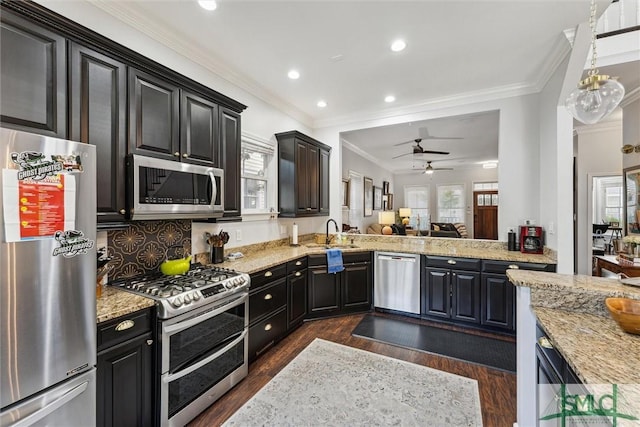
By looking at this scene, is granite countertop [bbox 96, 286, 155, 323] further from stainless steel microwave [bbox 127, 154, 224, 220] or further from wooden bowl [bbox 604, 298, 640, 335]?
wooden bowl [bbox 604, 298, 640, 335]

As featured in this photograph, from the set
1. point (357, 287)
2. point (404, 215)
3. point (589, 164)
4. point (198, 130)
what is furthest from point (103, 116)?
point (404, 215)

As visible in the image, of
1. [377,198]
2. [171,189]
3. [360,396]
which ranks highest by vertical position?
[377,198]

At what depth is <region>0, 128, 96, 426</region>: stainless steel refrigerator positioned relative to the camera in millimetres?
1096

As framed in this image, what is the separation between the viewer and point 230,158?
2707mm

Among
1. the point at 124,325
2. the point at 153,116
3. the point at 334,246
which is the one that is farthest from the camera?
the point at 334,246

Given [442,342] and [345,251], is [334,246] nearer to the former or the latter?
[345,251]

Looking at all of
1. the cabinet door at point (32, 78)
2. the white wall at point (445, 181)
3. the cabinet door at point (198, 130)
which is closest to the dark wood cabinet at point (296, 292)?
the cabinet door at point (198, 130)

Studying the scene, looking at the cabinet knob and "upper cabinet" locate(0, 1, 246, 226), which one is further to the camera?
the cabinet knob

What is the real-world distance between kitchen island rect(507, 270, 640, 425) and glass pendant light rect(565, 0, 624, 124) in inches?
39.3

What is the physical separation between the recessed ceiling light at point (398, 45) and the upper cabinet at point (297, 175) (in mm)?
1589

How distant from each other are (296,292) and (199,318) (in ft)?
4.88

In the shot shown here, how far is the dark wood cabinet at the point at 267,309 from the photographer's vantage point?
2.56 meters

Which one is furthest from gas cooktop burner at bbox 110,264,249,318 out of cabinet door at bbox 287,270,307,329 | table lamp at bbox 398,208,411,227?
table lamp at bbox 398,208,411,227

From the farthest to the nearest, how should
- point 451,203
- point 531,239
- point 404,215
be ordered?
point 451,203
point 404,215
point 531,239
